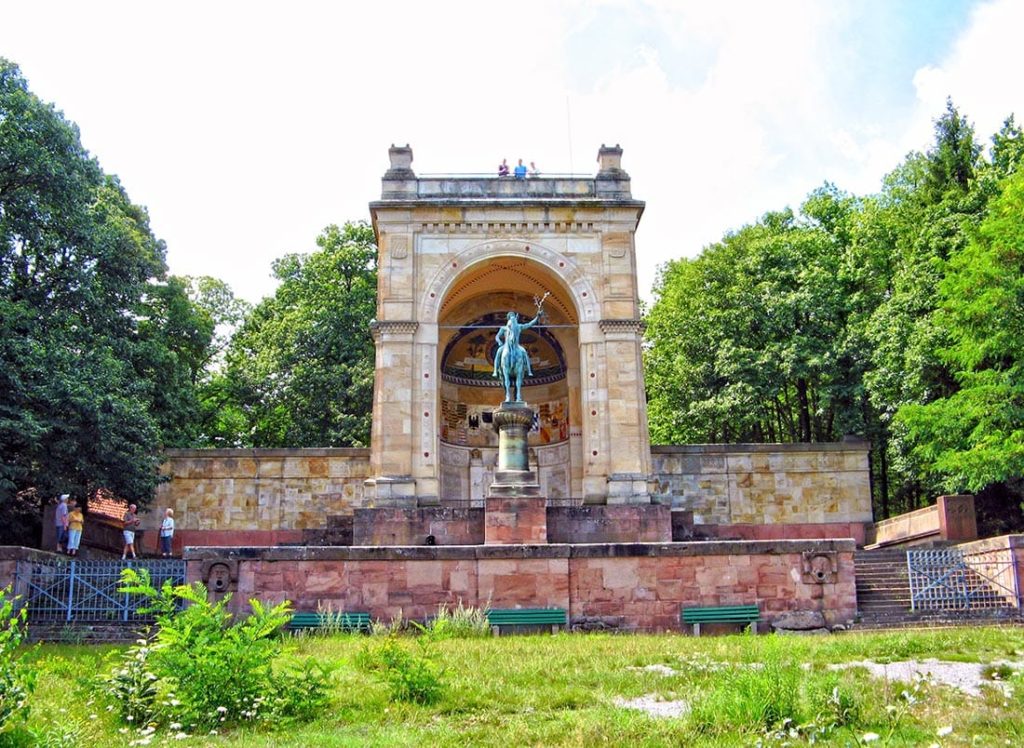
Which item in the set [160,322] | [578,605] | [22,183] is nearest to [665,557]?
[578,605]

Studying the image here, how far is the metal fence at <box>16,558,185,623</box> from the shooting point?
16234 millimetres

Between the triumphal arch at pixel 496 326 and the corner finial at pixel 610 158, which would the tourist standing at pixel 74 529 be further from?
the corner finial at pixel 610 158

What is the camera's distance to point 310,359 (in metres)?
35.2

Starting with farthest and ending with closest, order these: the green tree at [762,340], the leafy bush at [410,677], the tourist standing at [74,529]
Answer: the green tree at [762,340] < the tourist standing at [74,529] < the leafy bush at [410,677]

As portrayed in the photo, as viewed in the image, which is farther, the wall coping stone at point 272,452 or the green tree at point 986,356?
the wall coping stone at point 272,452

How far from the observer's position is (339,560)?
54.6ft

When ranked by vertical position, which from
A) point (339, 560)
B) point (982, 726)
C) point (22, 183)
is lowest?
point (982, 726)

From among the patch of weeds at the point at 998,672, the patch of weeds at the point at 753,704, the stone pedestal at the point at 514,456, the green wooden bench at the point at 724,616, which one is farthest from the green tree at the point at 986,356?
the patch of weeds at the point at 753,704

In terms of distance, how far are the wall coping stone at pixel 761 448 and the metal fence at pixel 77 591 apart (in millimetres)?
15782

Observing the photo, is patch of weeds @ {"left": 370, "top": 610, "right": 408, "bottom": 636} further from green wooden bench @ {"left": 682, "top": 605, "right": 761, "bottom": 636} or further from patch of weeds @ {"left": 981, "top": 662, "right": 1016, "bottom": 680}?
patch of weeds @ {"left": 981, "top": 662, "right": 1016, "bottom": 680}

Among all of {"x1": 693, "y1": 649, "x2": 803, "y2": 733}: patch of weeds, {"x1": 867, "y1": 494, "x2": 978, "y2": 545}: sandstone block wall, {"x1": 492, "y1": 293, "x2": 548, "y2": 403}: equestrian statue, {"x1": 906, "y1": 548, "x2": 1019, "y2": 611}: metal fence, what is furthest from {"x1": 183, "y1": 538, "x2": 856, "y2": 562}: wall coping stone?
{"x1": 867, "y1": 494, "x2": 978, "y2": 545}: sandstone block wall

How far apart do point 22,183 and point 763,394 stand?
72.4 feet

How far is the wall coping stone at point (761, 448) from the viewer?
2858 cm

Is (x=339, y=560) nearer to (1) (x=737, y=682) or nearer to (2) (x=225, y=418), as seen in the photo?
(1) (x=737, y=682)
